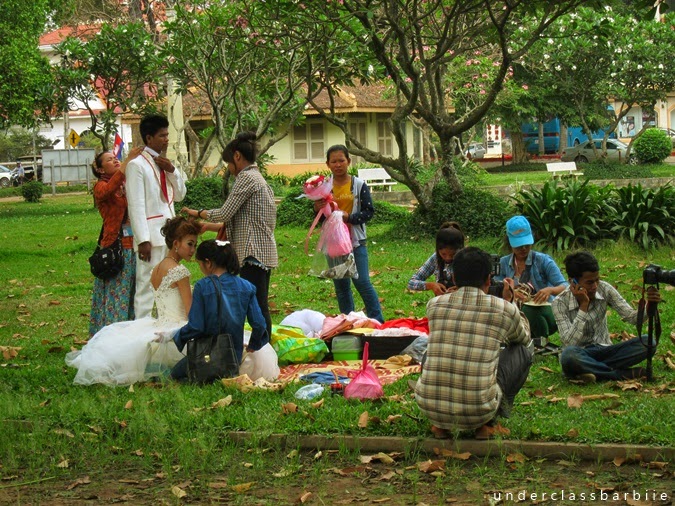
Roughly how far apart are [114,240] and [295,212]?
12.6m

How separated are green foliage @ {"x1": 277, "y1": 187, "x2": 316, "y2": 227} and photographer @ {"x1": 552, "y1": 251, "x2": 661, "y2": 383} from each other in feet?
44.3

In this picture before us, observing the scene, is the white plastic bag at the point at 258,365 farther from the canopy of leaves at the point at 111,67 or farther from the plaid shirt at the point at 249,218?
the canopy of leaves at the point at 111,67

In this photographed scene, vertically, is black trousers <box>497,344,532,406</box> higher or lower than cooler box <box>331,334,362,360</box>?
higher

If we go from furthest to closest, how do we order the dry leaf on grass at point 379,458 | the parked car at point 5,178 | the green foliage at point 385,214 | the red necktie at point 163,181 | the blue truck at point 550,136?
the blue truck at point 550,136 < the parked car at point 5,178 < the green foliage at point 385,214 < the red necktie at point 163,181 < the dry leaf on grass at point 379,458

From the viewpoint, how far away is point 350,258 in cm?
934

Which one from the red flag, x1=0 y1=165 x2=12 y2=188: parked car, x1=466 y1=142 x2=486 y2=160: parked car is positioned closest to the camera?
the red flag

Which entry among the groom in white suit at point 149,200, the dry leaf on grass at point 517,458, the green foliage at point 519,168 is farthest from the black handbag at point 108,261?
the green foliage at point 519,168

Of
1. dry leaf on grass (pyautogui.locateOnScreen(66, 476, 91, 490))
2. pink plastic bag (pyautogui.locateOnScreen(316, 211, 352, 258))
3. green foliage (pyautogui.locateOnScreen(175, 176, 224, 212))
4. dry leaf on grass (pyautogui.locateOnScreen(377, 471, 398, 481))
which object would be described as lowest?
dry leaf on grass (pyautogui.locateOnScreen(66, 476, 91, 490))

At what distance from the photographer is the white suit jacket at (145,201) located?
8344 mm

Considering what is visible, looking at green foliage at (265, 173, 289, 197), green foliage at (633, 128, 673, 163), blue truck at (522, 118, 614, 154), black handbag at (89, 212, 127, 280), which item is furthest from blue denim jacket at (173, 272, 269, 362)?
blue truck at (522, 118, 614, 154)

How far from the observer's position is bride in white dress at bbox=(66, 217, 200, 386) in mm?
7812

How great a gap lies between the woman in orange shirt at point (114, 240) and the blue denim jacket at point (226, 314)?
1.31 meters

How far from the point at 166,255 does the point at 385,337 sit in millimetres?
1872

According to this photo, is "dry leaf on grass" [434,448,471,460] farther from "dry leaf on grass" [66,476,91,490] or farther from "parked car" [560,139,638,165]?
"parked car" [560,139,638,165]
